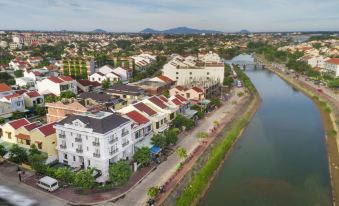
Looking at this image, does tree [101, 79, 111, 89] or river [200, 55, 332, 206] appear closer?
river [200, 55, 332, 206]

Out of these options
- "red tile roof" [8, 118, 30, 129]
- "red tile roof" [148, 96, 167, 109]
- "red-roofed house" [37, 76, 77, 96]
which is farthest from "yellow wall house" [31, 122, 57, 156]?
"red-roofed house" [37, 76, 77, 96]

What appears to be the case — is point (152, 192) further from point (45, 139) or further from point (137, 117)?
point (45, 139)

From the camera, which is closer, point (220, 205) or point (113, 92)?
point (220, 205)

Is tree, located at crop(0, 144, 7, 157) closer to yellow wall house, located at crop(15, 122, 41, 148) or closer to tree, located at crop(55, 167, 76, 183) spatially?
yellow wall house, located at crop(15, 122, 41, 148)

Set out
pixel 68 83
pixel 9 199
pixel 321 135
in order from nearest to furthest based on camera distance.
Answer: pixel 9 199 → pixel 321 135 → pixel 68 83

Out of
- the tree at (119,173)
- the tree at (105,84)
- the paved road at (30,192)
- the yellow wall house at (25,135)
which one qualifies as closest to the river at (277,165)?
the tree at (119,173)

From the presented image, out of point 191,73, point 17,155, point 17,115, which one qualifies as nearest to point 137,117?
point 17,155

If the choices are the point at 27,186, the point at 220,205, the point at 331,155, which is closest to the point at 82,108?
the point at 27,186

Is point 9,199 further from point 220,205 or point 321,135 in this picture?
point 321,135
